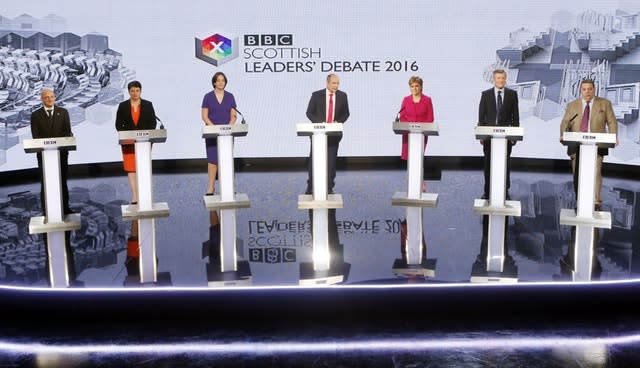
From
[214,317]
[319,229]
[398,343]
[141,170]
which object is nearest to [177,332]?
[214,317]

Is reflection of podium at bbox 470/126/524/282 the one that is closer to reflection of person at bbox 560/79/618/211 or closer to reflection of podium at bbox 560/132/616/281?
reflection of podium at bbox 560/132/616/281

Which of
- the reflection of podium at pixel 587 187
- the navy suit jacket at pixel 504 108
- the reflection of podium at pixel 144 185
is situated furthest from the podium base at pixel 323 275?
the navy suit jacket at pixel 504 108

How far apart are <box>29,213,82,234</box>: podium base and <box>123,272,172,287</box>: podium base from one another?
1.84 m

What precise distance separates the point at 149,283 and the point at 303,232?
76.5 inches

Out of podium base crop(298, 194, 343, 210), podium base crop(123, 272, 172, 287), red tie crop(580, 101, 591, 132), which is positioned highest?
red tie crop(580, 101, 591, 132)

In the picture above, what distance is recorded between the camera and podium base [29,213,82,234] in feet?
→ 22.6

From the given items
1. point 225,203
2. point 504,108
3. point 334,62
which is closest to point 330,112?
point 225,203

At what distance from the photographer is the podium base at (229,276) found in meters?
5.24

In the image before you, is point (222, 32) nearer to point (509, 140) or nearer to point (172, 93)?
point (172, 93)

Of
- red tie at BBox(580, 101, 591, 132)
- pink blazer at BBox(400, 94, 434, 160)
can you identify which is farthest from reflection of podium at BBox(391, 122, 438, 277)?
red tie at BBox(580, 101, 591, 132)

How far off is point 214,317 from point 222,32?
262 inches

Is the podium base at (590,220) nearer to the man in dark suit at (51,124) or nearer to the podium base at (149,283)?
the podium base at (149,283)

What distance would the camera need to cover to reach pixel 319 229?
6953mm

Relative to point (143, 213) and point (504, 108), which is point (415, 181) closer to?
point (504, 108)
